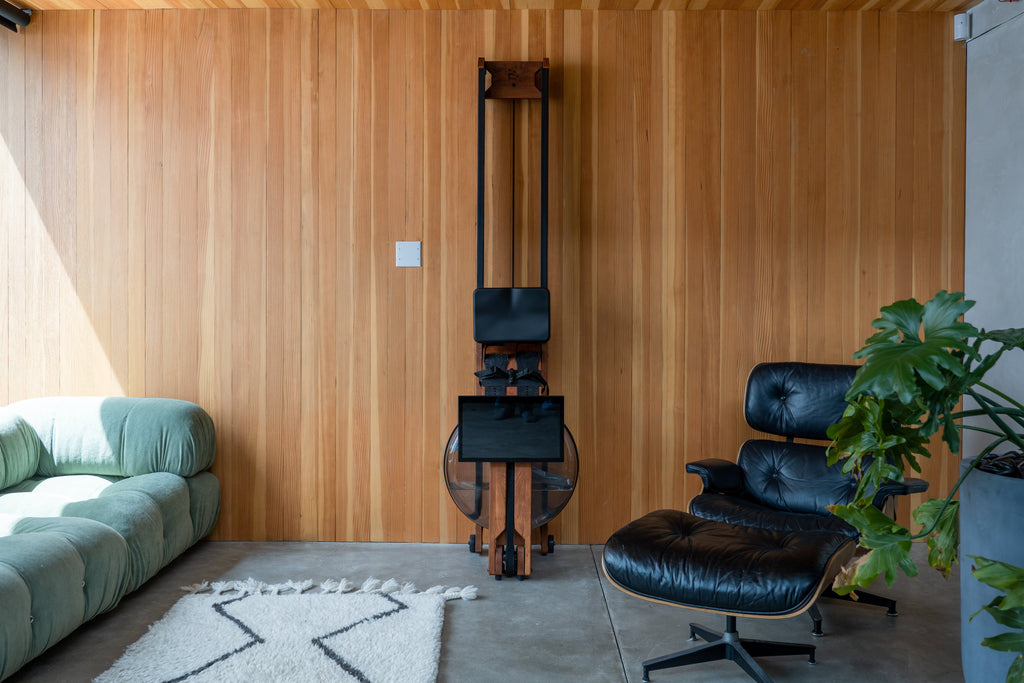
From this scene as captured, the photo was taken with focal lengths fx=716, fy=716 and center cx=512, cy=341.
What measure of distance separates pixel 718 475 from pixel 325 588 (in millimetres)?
1576

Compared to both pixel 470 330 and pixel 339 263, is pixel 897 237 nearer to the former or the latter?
pixel 470 330

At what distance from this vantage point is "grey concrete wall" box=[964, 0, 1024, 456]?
2.99 meters

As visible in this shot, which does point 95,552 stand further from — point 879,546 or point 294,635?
point 879,546

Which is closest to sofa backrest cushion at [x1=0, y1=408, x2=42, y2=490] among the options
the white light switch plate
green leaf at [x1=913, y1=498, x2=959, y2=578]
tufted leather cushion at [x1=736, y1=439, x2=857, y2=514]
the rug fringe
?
the rug fringe

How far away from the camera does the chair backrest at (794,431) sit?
2.74 m

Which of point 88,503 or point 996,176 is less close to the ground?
point 996,176

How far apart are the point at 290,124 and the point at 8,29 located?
4.51 ft

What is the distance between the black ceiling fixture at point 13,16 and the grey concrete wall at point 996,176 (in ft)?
14.1

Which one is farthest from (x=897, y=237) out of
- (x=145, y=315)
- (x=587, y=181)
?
(x=145, y=315)

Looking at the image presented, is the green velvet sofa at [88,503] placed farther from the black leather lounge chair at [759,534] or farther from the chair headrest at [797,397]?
the chair headrest at [797,397]

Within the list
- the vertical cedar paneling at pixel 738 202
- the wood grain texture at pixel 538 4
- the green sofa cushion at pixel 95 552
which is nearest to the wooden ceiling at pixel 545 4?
the wood grain texture at pixel 538 4

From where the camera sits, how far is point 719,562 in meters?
1.97

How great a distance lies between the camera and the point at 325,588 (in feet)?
9.08

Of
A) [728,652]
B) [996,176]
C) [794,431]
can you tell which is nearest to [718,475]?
[794,431]
